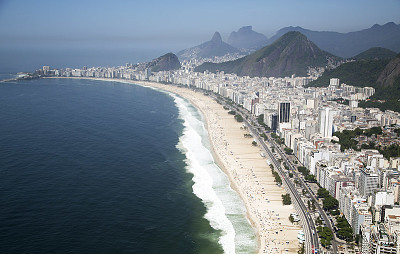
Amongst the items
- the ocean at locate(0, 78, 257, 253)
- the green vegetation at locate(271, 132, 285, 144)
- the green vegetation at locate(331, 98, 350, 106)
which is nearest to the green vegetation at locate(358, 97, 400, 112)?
the green vegetation at locate(331, 98, 350, 106)

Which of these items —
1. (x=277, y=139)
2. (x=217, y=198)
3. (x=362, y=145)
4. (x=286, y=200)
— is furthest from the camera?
(x=277, y=139)

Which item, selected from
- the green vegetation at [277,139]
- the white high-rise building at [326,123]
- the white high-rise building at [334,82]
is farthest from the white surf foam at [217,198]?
the white high-rise building at [334,82]

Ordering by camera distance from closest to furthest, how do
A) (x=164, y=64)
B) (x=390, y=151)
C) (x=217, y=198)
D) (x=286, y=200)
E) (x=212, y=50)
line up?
(x=286, y=200) < (x=217, y=198) < (x=390, y=151) < (x=164, y=64) < (x=212, y=50)

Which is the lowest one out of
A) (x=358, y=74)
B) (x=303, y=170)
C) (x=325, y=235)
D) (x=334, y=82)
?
(x=325, y=235)

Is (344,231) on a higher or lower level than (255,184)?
lower

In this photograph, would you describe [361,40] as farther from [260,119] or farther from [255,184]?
[255,184]

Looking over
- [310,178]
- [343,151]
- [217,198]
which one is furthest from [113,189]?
[343,151]
